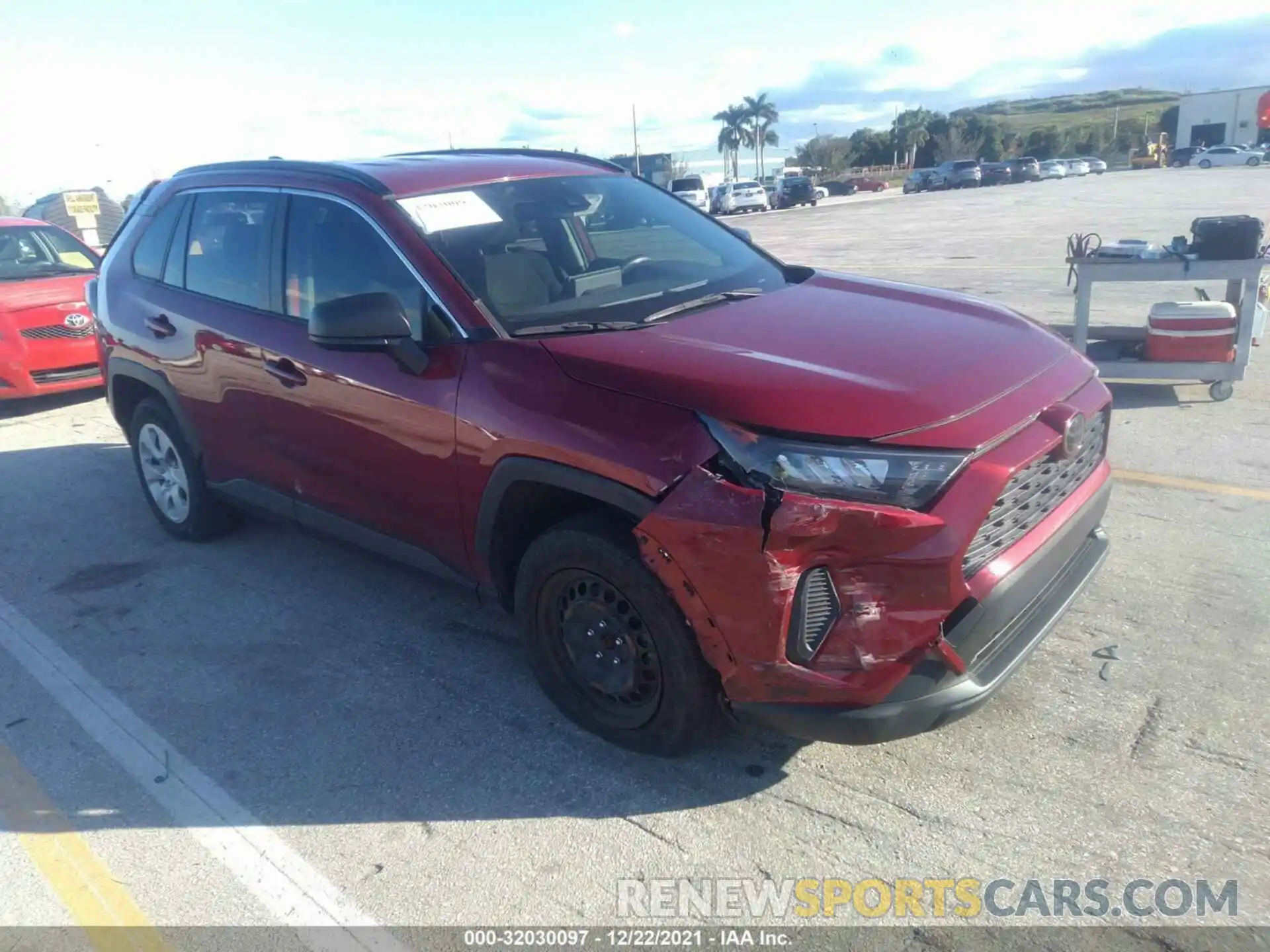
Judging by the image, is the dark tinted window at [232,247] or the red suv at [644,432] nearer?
the red suv at [644,432]

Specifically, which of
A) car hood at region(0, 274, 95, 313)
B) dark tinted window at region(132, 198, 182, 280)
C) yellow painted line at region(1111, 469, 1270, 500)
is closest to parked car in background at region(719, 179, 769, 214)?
car hood at region(0, 274, 95, 313)

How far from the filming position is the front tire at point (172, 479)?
5059mm

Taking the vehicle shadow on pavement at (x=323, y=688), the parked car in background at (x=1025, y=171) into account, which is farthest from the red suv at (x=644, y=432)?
the parked car in background at (x=1025, y=171)

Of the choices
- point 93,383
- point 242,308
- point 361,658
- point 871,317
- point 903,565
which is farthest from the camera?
point 93,383

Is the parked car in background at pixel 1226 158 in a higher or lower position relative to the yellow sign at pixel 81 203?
lower

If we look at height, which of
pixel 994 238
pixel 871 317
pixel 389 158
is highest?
pixel 389 158

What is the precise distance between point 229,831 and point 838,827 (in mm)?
1843

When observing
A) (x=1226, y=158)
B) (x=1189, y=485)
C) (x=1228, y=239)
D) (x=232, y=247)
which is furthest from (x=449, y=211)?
(x=1226, y=158)

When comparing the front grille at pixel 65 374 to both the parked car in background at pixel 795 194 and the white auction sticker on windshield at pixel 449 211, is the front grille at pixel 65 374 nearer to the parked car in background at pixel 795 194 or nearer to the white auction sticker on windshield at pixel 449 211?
the white auction sticker on windshield at pixel 449 211

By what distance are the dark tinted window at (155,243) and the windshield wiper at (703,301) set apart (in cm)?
293

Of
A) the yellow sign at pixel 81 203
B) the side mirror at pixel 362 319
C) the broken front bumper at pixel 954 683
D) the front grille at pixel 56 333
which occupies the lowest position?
Result: the broken front bumper at pixel 954 683

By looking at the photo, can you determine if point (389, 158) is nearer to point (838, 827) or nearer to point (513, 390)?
point (513, 390)

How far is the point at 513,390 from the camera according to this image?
317cm

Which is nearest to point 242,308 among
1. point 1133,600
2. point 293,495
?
point 293,495
